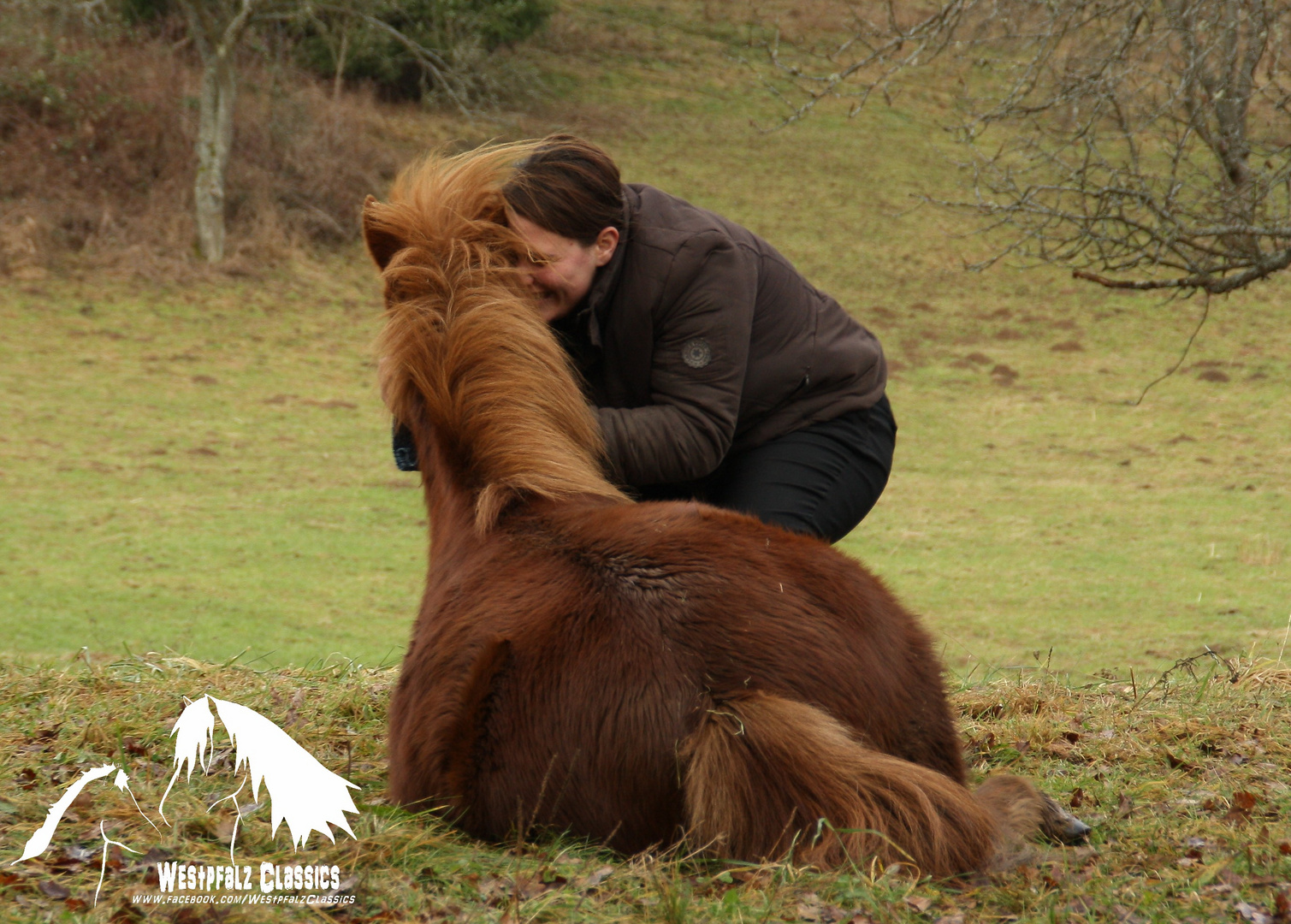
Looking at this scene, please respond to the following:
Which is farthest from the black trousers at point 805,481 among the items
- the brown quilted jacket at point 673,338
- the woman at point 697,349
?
the brown quilted jacket at point 673,338

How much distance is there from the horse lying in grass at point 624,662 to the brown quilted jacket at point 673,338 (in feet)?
1.30

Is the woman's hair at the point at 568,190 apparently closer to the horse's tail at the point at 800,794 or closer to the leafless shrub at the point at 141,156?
the horse's tail at the point at 800,794

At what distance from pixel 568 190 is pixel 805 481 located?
1.13 metres

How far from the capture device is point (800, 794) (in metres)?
2.18

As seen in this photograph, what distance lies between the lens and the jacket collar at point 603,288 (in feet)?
10.3

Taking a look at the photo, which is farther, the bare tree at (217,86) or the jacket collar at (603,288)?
the bare tree at (217,86)

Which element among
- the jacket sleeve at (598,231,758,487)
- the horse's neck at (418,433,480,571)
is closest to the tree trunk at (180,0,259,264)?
the jacket sleeve at (598,231,758,487)

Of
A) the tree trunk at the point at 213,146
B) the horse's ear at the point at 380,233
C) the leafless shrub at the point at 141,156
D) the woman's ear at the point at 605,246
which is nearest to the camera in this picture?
the horse's ear at the point at 380,233

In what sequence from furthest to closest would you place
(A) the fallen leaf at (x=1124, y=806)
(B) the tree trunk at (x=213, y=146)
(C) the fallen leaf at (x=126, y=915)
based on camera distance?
(B) the tree trunk at (x=213, y=146), (A) the fallen leaf at (x=1124, y=806), (C) the fallen leaf at (x=126, y=915)

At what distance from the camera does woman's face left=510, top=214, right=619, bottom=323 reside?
2.89 metres

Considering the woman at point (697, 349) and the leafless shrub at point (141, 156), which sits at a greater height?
the leafless shrub at point (141, 156)

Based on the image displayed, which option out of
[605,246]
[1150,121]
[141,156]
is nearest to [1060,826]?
[605,246]

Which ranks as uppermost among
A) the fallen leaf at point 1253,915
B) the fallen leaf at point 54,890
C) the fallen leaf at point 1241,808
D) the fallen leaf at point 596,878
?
the fallen leaf at point 1253,915

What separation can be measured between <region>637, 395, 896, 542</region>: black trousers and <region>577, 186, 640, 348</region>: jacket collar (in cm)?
53
